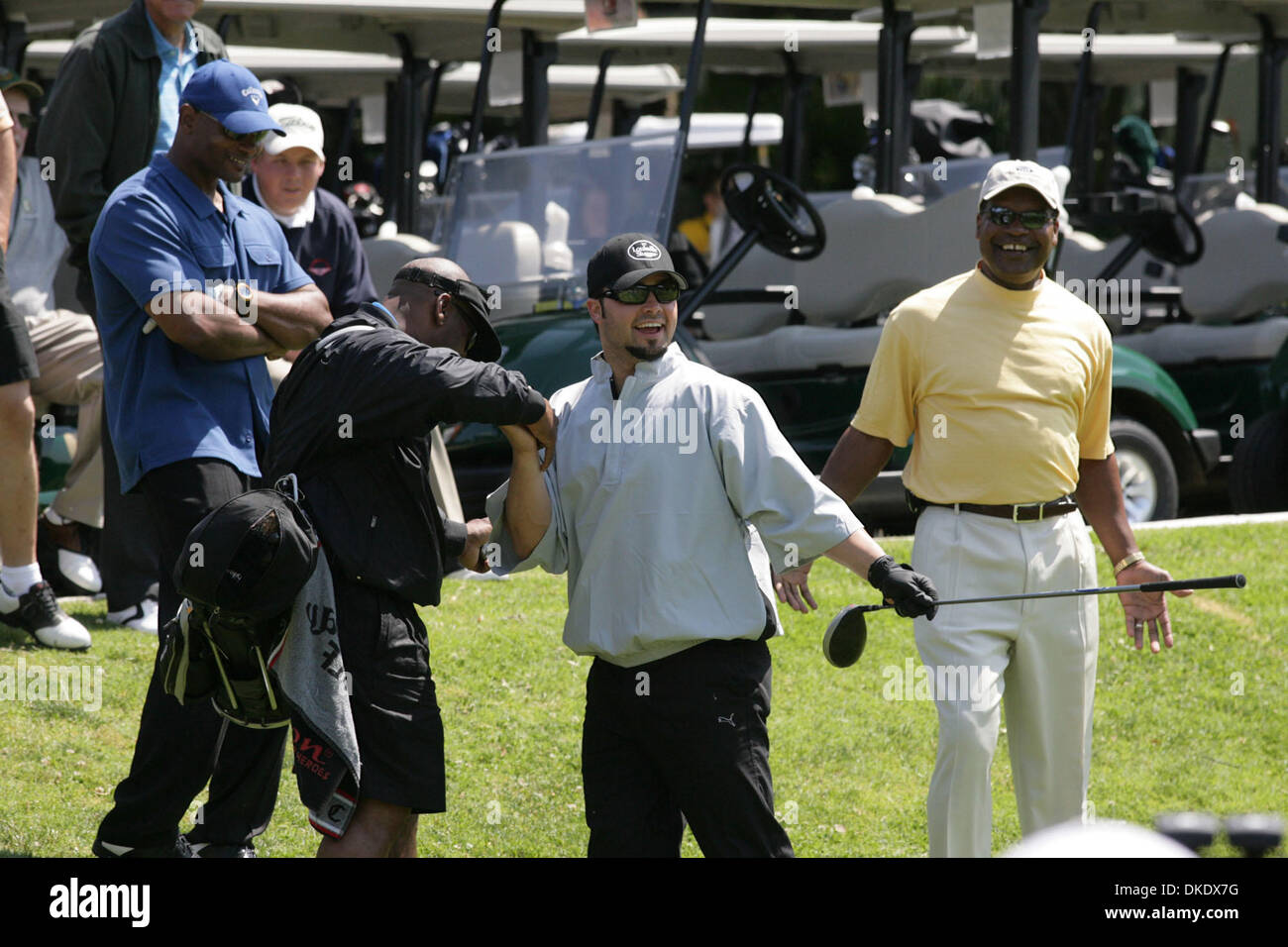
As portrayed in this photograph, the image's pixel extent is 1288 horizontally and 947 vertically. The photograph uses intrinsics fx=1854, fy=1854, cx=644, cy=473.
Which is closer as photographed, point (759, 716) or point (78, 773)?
point (759, 716)

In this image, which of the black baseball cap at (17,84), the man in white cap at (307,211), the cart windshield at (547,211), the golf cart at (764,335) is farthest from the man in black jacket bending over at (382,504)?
the cart windshield at (547,211)

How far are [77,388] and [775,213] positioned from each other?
3.16m

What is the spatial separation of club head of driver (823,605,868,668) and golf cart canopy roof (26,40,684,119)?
8089 millimetres

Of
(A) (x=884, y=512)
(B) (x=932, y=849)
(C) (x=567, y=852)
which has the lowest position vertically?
(A) (x=884, y=512)

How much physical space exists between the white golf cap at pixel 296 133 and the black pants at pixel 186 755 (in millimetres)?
2066

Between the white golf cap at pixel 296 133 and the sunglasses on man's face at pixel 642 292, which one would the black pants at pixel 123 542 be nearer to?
the white golf cap at pixel 296 133

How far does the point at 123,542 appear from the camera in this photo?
6.12 m

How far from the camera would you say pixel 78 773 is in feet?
16.8

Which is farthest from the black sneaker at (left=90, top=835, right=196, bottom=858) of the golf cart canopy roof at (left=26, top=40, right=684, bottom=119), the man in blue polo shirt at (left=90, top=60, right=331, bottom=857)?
the golf cart canopy roof at (left=26, top=40, right=684, bottom=119)

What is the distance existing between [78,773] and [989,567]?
2.56 metres

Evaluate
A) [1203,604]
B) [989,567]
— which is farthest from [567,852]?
[1203,604]
